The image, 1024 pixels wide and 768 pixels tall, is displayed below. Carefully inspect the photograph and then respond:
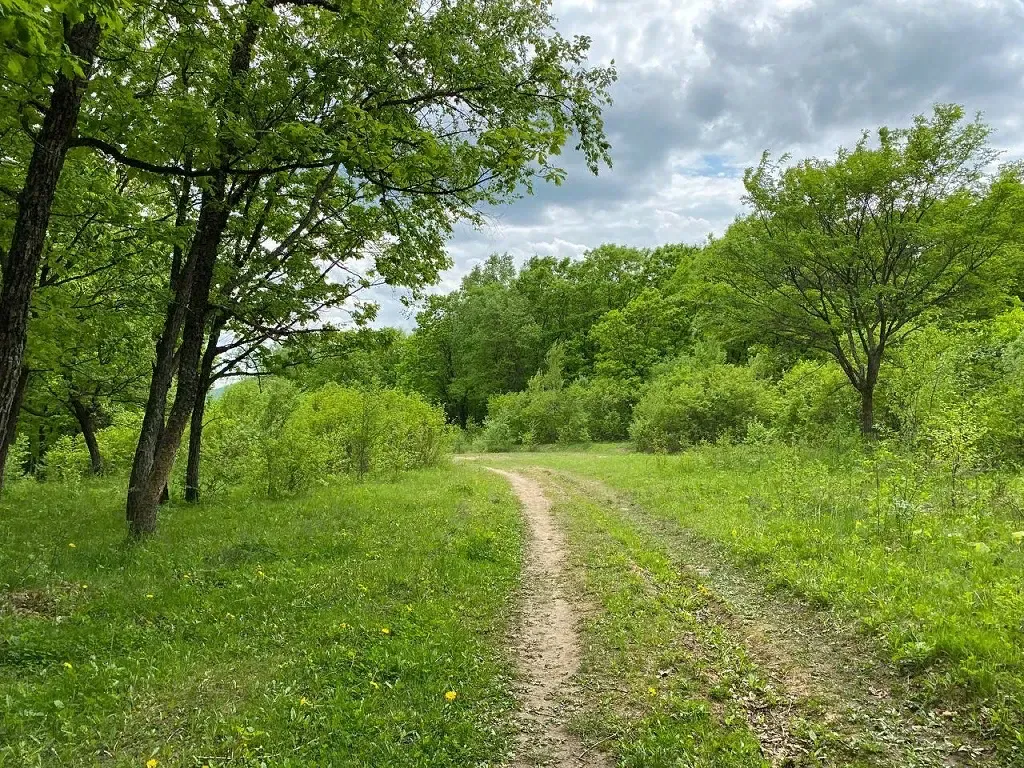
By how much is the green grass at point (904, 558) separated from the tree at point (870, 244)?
182 inches

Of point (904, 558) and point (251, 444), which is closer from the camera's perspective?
point (904, 558)

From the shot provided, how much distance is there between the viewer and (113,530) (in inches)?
384

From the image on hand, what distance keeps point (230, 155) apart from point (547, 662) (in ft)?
22.6

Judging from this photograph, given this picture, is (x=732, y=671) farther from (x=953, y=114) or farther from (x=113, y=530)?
(x=953, y=114)

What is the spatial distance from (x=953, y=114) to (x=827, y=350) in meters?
6.49

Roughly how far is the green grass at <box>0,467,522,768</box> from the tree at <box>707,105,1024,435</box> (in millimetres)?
11130

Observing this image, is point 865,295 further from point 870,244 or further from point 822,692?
point 822,692

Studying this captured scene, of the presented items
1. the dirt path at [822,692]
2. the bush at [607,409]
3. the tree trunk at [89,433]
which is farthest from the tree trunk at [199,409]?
the bush at [607,409]

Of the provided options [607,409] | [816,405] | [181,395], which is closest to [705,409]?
[816,405]

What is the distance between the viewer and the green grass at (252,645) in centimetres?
404

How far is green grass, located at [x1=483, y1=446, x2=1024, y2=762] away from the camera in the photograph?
4.43m

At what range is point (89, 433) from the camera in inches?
716

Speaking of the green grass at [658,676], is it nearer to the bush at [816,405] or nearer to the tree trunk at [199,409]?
the tree trunk at [199,409]

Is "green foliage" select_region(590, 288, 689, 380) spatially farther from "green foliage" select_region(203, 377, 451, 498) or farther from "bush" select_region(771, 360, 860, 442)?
"bush" select_region(771, 360, 860, 442)
